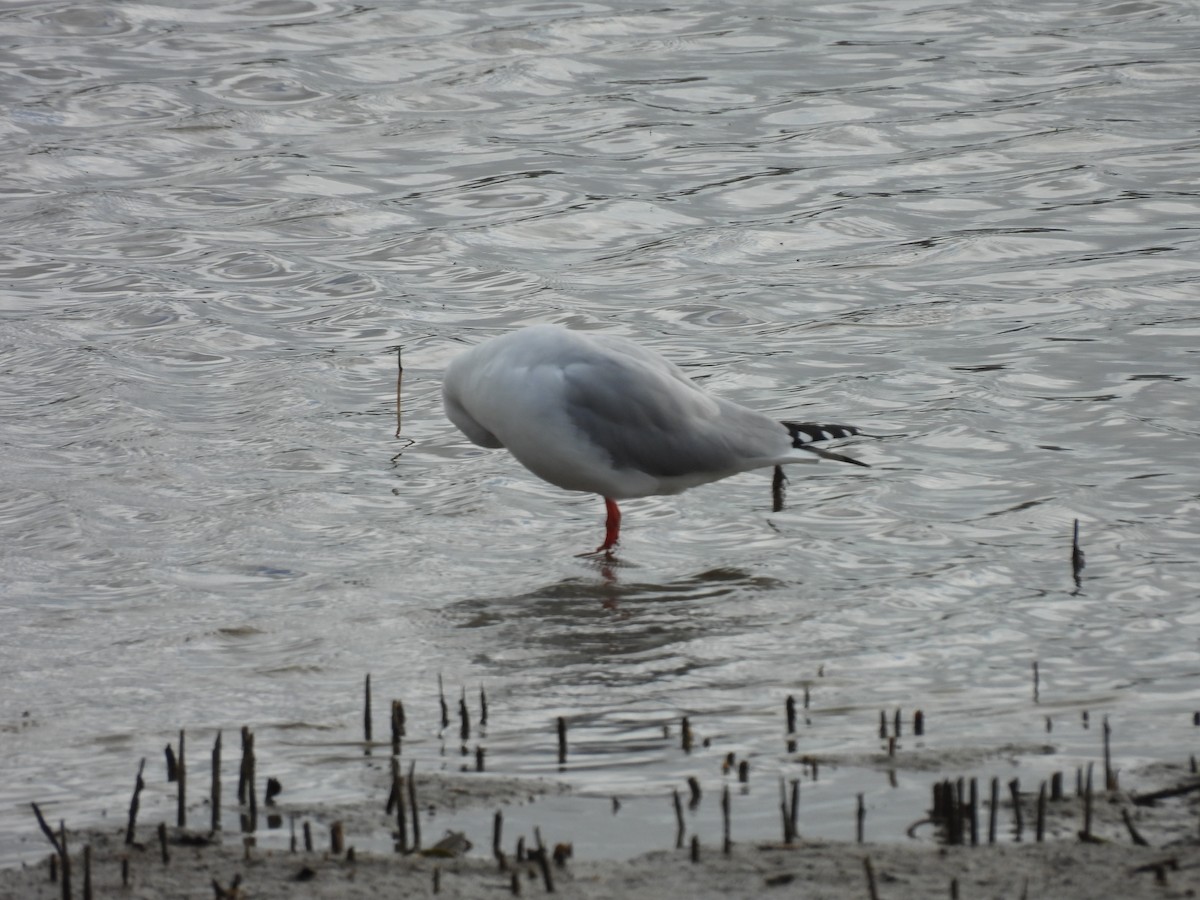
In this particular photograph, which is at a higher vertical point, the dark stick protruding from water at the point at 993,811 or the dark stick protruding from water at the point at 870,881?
the dark stick protruding from water at the point at 870,881

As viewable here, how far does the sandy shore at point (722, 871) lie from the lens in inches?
145

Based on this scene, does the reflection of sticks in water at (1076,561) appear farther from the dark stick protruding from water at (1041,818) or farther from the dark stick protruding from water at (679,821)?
the dark stick protruding from water at (679,821)

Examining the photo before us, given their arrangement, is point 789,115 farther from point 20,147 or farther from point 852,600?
point 852,600

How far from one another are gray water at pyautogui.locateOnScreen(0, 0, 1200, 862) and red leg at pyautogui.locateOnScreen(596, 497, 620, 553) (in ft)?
0.38

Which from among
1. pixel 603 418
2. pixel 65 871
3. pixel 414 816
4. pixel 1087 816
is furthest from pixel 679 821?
pixel 603 418

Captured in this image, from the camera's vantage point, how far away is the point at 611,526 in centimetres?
742

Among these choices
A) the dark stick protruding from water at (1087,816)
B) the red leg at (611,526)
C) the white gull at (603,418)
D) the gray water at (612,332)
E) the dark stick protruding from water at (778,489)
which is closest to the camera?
the dark stick protruding from water at (1087,816)

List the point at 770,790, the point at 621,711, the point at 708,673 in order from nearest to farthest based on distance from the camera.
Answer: the point at 770,790, the point at 621,711, the point at 708,673

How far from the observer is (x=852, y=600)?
646 centimetres

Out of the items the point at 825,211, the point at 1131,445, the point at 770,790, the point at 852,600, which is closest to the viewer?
the point at 770,790

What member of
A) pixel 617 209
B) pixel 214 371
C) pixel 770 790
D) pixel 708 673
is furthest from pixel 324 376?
pixel 770 790

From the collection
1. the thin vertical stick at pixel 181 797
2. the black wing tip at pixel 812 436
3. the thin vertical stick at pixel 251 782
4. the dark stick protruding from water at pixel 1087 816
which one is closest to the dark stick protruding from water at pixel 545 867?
the thin vertical stick at pixel 251 782

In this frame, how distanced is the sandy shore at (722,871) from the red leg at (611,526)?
330 cm

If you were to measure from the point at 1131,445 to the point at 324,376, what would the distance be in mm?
4258
